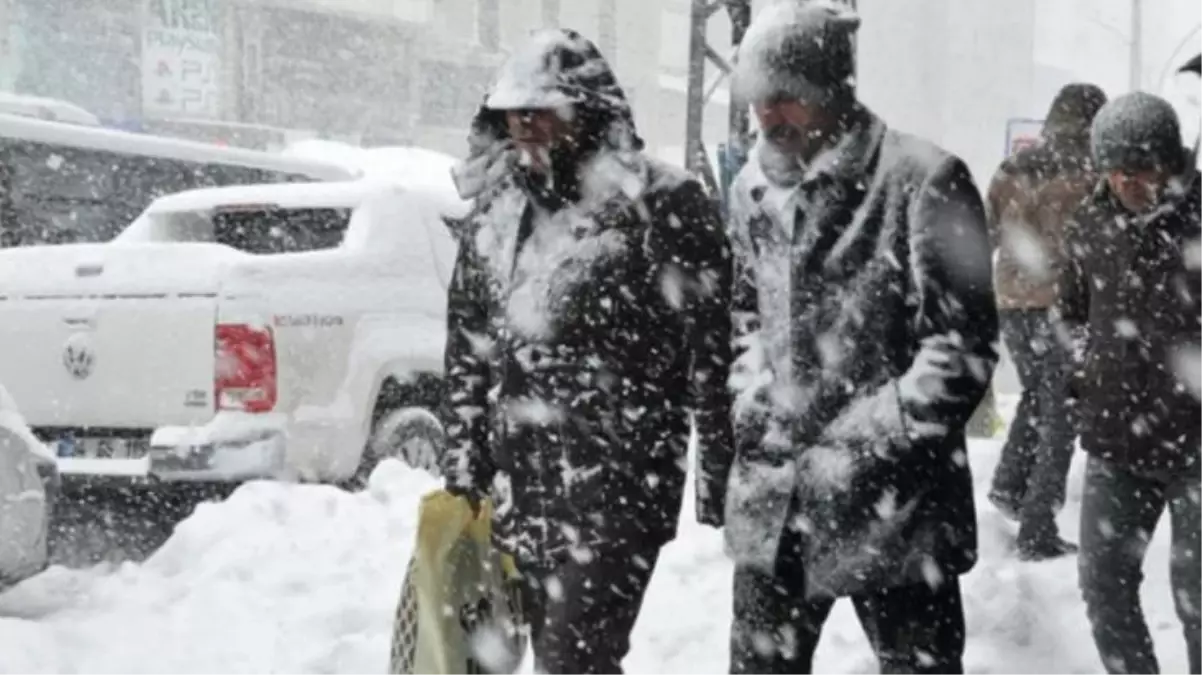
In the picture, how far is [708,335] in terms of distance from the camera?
11.2ft

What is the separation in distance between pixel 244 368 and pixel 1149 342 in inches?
165

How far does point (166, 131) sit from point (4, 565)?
22984mm

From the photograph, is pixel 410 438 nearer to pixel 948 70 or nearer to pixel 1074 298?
pixel 1074 298

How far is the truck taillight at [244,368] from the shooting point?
277 inches

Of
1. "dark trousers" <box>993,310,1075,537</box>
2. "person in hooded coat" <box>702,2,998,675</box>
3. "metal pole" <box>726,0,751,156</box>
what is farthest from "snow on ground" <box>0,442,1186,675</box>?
"metal pole" <box>726,0,751,156</box>

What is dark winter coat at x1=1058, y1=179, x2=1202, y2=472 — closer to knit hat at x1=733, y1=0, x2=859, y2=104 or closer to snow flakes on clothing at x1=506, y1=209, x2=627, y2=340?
knit hat at x1=733, y1=0, x2=859, y2=104

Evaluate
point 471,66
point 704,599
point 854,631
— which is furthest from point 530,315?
point 471,66

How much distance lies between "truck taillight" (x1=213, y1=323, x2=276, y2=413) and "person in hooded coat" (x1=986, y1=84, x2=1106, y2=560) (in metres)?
3.04

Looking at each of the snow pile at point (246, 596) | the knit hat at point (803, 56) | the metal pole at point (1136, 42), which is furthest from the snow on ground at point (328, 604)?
the metal pole at point (1136, 42)

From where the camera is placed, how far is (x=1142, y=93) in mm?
4094

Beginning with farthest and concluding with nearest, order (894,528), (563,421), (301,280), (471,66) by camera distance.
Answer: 1. (471,66)
2. (301,280)
3. (563,421)
4. (894,528)

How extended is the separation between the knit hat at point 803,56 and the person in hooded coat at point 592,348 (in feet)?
1.14

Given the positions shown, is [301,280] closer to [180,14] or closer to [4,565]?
[4,565]

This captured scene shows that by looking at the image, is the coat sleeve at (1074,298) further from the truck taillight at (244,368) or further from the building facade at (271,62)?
the building facade at (271,62)
